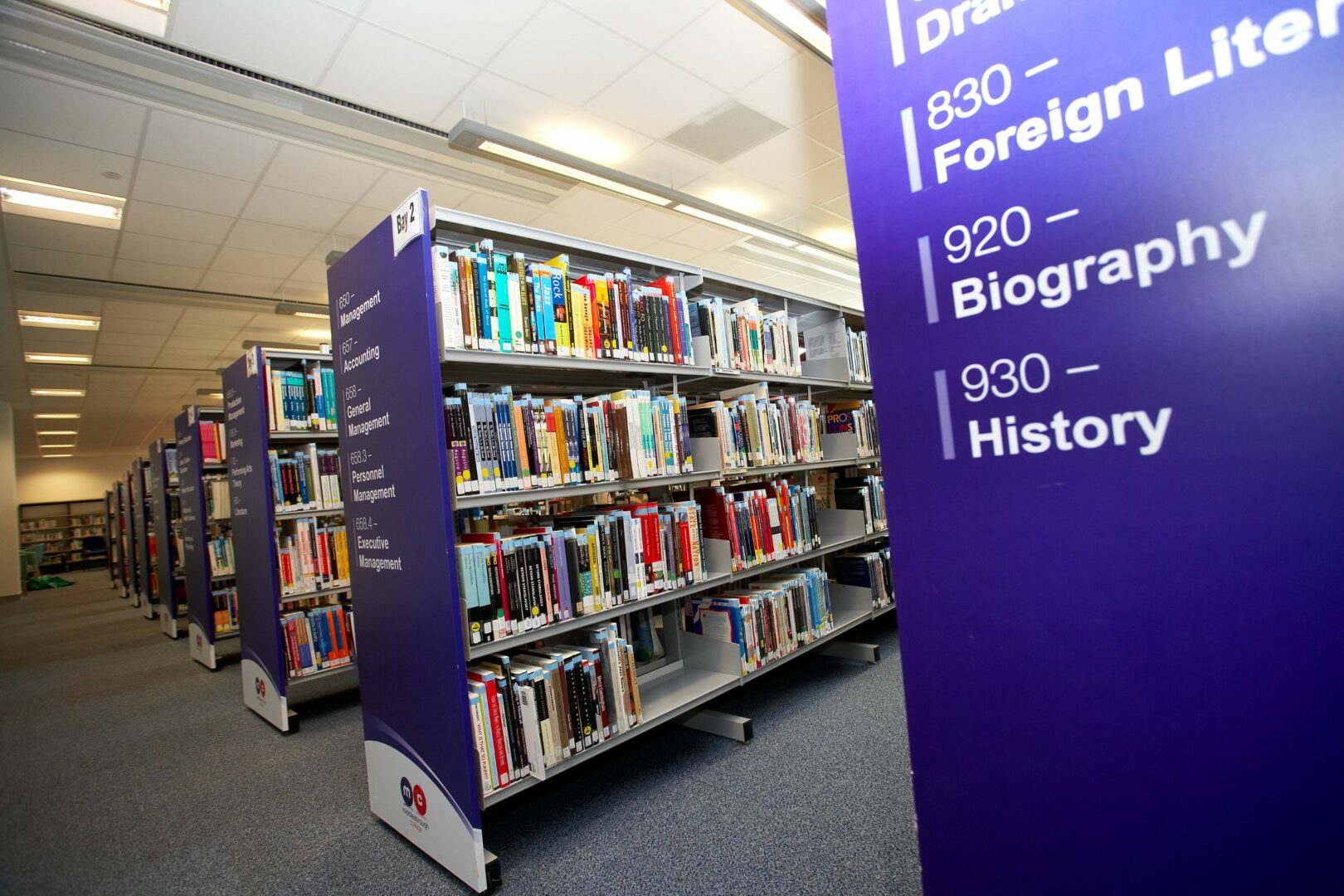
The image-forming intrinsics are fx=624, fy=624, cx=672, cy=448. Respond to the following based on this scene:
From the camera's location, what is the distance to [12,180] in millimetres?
4266

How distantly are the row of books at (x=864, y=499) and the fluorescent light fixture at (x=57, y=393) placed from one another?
1269 cm

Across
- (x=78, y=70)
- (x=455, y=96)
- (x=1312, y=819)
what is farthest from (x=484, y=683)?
(x=78, y=70)

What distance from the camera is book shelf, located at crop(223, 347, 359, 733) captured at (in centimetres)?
339

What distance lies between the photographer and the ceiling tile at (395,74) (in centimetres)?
335

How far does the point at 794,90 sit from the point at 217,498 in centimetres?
507

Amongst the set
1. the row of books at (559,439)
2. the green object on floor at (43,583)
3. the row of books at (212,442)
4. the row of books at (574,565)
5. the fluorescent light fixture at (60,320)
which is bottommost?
the green object on floor at (43,583)

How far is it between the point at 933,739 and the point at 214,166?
17.8 feet

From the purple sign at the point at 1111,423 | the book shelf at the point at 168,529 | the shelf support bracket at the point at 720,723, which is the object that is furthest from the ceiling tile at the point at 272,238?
the purple sign at the point at 1111,423

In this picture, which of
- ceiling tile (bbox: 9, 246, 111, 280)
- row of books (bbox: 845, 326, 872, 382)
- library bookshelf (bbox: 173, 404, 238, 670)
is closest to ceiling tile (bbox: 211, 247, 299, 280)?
ceiling tile (bbox: 9, 246, 111, 280)

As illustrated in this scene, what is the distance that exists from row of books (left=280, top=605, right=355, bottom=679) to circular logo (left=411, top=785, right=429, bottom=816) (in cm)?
169

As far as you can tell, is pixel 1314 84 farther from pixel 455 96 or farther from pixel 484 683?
pixel 455 96

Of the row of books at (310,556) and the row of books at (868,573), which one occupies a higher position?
the row of books at (310,556)

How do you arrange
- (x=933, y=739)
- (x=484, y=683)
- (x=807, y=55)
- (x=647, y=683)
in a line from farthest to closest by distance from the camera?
(x=807, y=55), (x=647, y=683), (x=484, y=683), (x=933, y=739)

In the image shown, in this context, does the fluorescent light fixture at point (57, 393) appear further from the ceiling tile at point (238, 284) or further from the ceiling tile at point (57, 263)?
the ceiling tile at point (238, 284)
